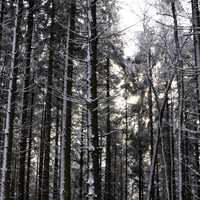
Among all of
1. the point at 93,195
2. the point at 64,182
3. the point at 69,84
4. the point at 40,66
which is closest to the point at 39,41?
→ the point at 40,66

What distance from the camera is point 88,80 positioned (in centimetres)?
848

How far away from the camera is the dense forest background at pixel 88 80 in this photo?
8.54 meters

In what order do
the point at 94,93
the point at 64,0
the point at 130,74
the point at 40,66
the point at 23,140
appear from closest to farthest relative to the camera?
the point at 94,93 < the point at 23,140 < the point at 64,0 < the point at 40,66 < the point at 130,74

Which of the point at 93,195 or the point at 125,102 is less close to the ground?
the point at 125,102

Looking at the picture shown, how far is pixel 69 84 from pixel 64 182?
3751 mm

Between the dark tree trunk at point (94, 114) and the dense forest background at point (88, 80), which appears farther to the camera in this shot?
the dense forest background at point (88, 80)

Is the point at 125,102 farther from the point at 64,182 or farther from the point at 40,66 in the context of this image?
the point at 64,182

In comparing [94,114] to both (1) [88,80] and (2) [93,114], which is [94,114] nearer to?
(2) [93,114]

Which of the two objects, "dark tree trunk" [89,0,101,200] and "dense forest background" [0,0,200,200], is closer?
"dark tree trunk" [89,0,101,200]

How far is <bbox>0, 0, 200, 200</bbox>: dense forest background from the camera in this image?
854 centimetres

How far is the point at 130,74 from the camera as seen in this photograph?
23.5 metres

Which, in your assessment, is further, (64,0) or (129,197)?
(129,197)

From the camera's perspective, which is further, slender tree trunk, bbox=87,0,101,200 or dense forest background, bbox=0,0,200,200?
dense forest background, bbox=0,0,200,200

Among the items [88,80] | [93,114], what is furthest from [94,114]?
[88,80]
